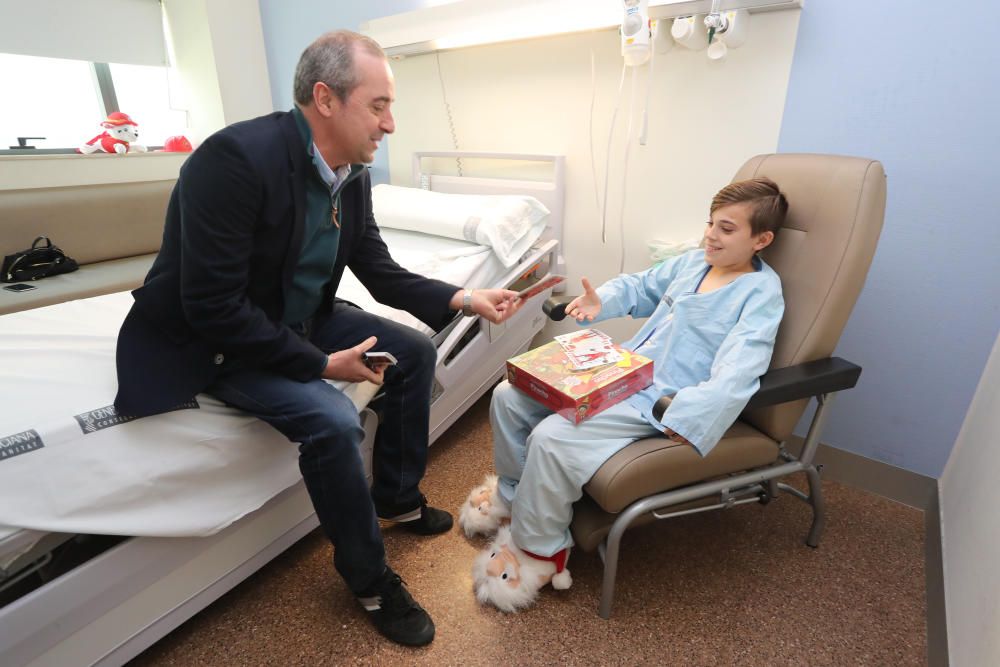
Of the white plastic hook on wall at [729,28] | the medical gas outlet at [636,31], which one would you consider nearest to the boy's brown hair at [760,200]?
the white plastic hook on wall at [729,28]

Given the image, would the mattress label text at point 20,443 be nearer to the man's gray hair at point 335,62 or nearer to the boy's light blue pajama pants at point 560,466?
the man's gray hair at point 335,62

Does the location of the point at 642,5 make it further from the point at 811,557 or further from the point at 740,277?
the point at 811,557

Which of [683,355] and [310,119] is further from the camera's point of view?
[683,355]

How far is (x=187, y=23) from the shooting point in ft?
10.6

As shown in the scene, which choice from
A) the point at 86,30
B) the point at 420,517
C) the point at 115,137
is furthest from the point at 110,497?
the point at 86,30

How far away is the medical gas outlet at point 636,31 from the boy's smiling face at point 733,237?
0.78 m

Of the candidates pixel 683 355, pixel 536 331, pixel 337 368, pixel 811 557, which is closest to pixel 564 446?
pixel 683 355

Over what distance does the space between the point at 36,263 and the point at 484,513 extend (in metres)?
2.38

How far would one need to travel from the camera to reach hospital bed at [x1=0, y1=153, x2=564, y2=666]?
1034 mm

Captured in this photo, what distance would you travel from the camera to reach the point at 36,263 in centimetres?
248

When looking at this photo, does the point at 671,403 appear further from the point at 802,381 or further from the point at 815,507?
the point at 815,507

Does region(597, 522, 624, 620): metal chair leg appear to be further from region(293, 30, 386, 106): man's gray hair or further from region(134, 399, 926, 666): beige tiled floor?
region(293, 30, 386, 106): man's gray hair

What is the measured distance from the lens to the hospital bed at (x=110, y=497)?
1034 millimetres

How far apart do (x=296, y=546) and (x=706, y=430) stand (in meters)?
1.30
